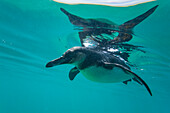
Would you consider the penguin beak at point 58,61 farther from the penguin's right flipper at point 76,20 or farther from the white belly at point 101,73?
the penguin's right flipper at point 76,20

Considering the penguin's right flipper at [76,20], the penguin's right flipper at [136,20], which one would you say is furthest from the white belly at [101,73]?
the penguin's right flipper at [76,20]

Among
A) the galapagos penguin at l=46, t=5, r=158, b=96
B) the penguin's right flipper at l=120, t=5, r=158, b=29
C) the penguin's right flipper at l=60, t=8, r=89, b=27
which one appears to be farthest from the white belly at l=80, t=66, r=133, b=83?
the penguin's right flipper at l=60, t=8, r=89, b=27

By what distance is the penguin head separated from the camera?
3604mm

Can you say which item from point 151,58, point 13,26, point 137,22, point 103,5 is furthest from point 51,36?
point 151,58

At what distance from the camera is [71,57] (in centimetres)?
393

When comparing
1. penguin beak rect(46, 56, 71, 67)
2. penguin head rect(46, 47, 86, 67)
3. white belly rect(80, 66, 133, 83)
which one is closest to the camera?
penguin beak rect(46, 56, 71, 67)

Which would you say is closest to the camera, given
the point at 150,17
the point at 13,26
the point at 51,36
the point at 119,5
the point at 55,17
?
the point at 119,5

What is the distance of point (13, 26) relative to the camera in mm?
10141

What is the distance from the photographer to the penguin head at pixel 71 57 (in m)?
3.60

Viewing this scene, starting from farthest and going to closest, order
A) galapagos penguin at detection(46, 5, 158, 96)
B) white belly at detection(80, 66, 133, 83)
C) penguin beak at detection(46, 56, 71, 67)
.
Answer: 1. white belly at detection(80, 66, 133, 83)
2. galapagos penguin at detection(46, 5, 158, 96)
3. penguin beak at detection(46, 56, 71, 67)

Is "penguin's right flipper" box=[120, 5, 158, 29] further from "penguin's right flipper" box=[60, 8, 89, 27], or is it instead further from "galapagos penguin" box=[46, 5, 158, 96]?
"penguin's right flipper" box=[60, 8, 89, 27]

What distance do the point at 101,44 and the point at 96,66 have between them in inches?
170

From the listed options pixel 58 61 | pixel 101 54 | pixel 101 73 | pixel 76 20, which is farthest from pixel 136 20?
pixel 58 61

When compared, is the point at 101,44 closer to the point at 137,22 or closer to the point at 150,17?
the point at 137,22
